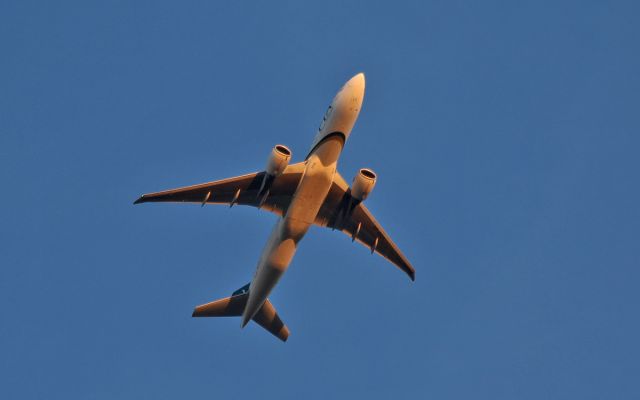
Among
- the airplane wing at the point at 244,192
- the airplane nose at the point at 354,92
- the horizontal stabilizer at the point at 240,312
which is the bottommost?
the horizontal stabilizer at the point at 240,312

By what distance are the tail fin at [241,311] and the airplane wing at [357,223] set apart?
20.5 feet

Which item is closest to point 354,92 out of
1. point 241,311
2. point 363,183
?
point 363,183

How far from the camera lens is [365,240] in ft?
161

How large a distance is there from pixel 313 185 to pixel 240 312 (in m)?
10.4

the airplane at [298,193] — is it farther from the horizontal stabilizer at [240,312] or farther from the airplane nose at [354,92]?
the horizontal stabilizer at [240,312]

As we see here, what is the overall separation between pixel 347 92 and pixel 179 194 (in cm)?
937

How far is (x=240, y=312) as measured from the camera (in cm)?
5088

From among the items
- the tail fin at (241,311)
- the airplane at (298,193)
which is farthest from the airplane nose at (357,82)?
the tail fin at (241,311)

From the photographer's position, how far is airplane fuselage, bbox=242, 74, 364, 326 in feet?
145

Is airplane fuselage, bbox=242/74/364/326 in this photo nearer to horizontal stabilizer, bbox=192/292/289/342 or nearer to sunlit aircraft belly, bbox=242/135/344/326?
sunlit aircraft belly, bbox=242/135/344/326

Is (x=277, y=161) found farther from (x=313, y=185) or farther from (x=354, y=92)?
(x=354, y=92)

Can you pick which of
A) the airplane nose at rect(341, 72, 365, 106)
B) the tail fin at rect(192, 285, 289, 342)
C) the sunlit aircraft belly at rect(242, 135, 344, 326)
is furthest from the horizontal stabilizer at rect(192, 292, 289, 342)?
the airplane nose at rect(341, 72, 365, 106)

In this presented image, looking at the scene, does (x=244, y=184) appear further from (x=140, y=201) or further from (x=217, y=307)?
(x=217, y=307)

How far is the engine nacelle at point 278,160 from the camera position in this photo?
4362 cm
